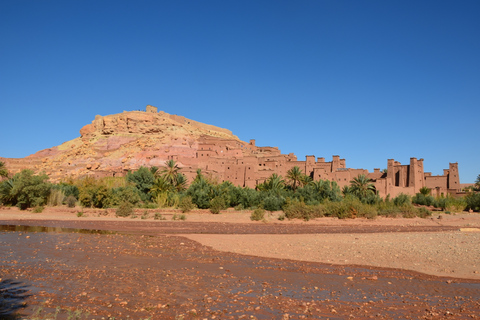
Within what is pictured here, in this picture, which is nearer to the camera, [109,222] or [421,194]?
[109,222]

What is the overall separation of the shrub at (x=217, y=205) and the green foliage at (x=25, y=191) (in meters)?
14.2

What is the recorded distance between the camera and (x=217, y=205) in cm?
3128

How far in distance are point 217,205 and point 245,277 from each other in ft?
73.4

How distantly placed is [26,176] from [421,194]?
1559 inches

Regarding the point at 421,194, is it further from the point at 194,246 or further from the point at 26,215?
the point at 26,215

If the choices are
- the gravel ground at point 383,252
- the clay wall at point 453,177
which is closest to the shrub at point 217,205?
the gravel ground at point 383,252

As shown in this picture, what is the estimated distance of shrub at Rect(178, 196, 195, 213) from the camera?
100ft

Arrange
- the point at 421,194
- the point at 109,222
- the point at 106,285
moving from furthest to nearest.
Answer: the point at 421,194, the point at 109,222, the point at 106,285

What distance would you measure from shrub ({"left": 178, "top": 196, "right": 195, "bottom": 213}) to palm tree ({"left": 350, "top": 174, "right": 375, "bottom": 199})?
1743 cm

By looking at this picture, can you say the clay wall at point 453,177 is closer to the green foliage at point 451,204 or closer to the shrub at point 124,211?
the green foliage at point 451,204

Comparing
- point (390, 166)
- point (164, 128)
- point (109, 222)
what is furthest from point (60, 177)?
point (390, 166)

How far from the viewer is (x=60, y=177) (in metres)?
57.2

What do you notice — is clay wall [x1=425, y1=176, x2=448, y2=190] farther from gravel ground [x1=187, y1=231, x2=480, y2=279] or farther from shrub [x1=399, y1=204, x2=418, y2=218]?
gravel ground [x1=187, y1=231, x2=480, y2=279]

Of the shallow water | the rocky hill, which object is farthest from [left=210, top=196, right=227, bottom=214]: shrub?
the rocky hill
